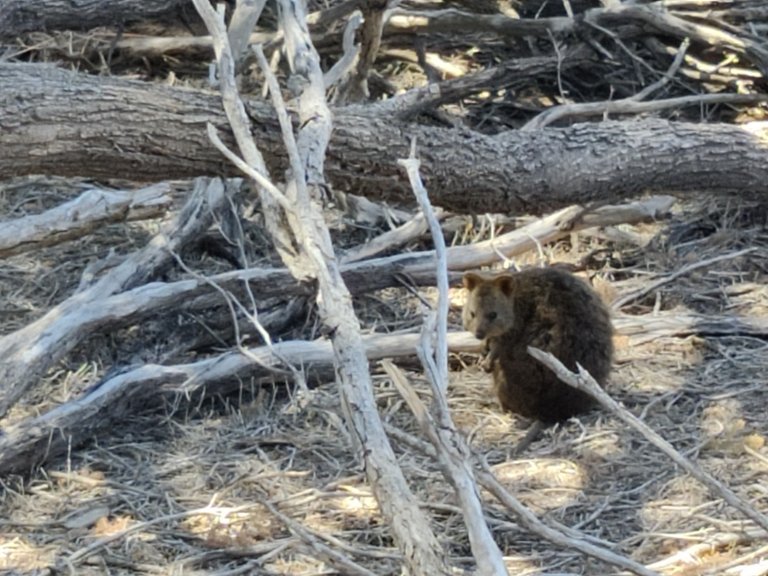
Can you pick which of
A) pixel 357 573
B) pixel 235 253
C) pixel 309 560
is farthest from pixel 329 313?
pixel 235 253

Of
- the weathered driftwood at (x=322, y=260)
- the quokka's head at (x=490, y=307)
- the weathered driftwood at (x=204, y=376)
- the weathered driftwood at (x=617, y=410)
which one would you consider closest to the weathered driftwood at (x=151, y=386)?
the weathered driftwood at (x=204, y=376)

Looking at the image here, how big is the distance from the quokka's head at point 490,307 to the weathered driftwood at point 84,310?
5.11 feet

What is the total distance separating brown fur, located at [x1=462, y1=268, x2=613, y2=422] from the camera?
571cm

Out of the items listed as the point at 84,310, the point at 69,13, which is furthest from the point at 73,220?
the point at 69,13

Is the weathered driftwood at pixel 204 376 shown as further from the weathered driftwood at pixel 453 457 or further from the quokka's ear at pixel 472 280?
the weathered driftwood at pixel 453 457

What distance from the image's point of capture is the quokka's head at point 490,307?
6.03 metres

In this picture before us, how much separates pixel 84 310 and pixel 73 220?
44 centimetres

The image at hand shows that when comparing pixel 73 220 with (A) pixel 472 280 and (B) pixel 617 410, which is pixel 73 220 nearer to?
(A) pixel 472 280

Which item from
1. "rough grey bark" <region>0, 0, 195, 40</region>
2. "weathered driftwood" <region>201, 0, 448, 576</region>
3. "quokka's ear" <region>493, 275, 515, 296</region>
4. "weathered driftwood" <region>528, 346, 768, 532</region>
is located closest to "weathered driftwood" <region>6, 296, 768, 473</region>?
"quokka's ear" <region>493, 275, 515, 296</region>

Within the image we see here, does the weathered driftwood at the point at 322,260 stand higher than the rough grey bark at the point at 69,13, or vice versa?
the weathered driftwood at the point at 322,260

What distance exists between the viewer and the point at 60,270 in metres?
7.21

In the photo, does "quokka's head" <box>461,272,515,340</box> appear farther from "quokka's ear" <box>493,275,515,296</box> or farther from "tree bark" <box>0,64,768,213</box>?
"tree bark" <box>0,64,768,213</box>

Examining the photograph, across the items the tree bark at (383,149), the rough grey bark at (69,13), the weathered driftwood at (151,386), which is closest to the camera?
the tree bark at (383,149)

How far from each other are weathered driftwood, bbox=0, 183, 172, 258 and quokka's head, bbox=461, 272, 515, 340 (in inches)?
60.7
